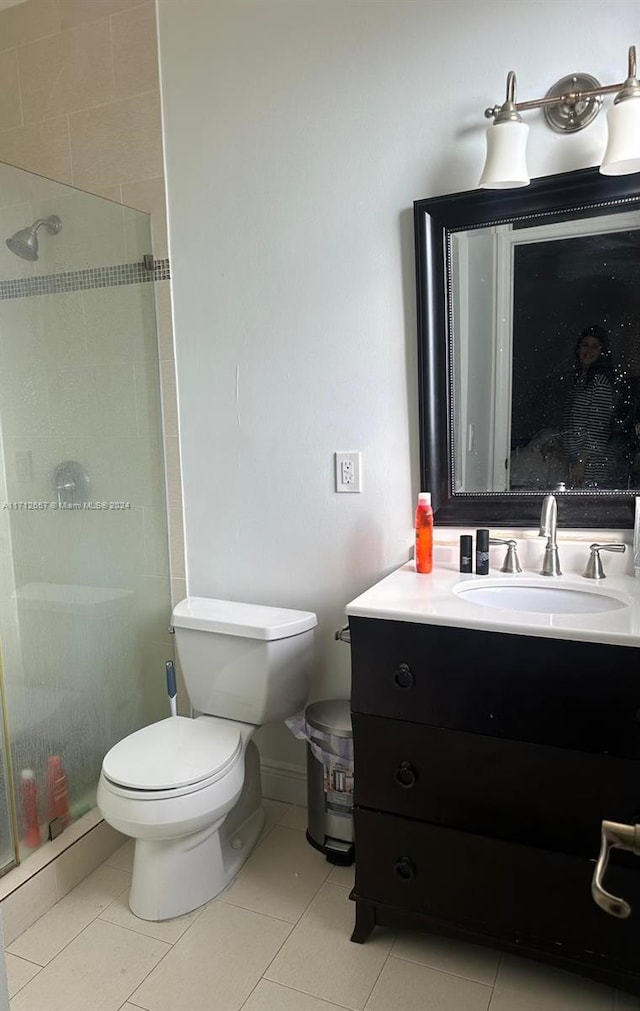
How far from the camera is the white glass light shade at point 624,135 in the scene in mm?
1546

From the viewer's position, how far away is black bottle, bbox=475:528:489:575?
6.10ft

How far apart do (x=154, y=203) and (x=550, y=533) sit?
1.62 m

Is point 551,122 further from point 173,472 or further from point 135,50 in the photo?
point 173,472

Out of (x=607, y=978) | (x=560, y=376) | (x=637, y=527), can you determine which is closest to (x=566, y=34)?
(x=560, y=376)

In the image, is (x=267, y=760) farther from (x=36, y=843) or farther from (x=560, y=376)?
(x=560, y=376)

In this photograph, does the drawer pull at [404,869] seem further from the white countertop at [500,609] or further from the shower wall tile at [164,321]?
the shower wall tile at [164,321]

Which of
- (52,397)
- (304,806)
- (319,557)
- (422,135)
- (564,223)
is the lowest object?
(304,806)

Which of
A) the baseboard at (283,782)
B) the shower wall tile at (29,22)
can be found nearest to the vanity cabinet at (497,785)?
the baseboard at (283,782)

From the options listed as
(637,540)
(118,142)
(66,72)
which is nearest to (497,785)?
(637,540)

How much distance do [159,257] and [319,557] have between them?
1.11m

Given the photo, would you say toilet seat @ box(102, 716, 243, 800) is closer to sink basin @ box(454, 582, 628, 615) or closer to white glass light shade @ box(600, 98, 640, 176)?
sink basin @ box(454, 582, 628, 615)

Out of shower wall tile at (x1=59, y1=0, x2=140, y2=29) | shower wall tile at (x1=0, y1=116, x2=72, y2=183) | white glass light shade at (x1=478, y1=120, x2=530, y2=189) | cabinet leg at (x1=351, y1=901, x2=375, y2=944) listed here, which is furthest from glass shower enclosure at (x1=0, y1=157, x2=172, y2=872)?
white glass light shade at (x1=478, y1=120, x2=530, y2=189)

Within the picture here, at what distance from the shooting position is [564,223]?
70.0 inches

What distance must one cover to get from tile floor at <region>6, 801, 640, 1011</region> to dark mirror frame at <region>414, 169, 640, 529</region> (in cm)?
109
